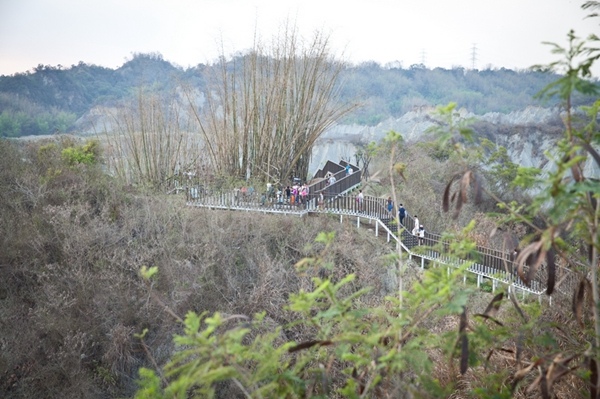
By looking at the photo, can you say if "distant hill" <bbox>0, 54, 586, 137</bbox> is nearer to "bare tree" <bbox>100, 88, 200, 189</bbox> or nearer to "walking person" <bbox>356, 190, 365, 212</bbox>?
"bare tree" <bbox>100, 88, 200, 189</bbox>

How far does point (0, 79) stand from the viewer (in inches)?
710

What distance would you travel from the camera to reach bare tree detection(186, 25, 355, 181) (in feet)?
35.6

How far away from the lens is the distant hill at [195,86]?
19453 millimetres

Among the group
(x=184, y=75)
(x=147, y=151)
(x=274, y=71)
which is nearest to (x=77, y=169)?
(x=147, y=151)

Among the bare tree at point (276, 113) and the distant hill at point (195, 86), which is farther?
the distant hill at point (195, 86)

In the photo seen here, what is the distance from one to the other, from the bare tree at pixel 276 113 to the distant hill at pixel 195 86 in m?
9.46

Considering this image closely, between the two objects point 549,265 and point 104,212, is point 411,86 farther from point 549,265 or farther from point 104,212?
point 549,265

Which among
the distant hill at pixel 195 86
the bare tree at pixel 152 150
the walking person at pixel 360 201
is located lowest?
the walking person at pixel 360 201

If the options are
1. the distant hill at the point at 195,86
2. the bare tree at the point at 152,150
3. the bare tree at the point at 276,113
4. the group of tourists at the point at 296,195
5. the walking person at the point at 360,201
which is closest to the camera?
the walking person at the point at 360,201

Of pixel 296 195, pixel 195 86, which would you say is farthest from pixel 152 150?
pixel 195 86

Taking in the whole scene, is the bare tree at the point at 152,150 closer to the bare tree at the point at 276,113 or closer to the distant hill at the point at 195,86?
the bare tree at the point at 276,113

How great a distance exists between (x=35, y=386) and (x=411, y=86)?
25515mm

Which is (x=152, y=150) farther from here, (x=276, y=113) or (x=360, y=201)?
(x=360, y=201)

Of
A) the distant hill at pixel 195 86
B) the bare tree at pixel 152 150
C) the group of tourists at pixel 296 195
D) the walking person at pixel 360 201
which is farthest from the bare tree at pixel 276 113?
the distant hill at pixel 195 86
